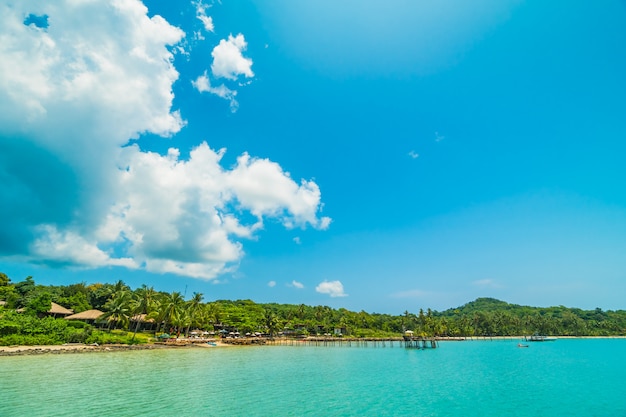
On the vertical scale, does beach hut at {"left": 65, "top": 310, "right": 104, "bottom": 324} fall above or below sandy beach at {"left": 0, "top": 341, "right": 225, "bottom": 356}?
above

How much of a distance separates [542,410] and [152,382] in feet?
92.6

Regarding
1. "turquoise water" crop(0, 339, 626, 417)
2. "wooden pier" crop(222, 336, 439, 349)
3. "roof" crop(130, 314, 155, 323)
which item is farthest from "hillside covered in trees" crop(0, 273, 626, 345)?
"turquoise water" crop(0, 339, 626, 417)

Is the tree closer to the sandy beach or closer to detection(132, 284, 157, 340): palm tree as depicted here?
detection(132, 284, 157, 340): palm tree

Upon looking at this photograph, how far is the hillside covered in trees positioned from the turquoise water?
43.2ft

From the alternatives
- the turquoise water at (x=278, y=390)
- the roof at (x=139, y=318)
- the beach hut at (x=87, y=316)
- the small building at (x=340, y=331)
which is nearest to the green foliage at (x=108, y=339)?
the beach hut at (x=87, y=316)

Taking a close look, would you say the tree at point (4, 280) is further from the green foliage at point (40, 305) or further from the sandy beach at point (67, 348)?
the sandy beach at point (67, 348)

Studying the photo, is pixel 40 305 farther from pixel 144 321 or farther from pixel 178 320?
pixel 178 320

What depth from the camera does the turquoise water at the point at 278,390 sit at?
20.2 metres

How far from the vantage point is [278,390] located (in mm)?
26047

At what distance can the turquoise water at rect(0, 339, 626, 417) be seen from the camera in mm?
20172

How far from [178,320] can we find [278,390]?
4923cm

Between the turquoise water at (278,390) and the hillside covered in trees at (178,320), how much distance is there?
13172mm

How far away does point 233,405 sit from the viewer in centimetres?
2119

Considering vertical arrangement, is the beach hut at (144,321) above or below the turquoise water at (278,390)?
above
